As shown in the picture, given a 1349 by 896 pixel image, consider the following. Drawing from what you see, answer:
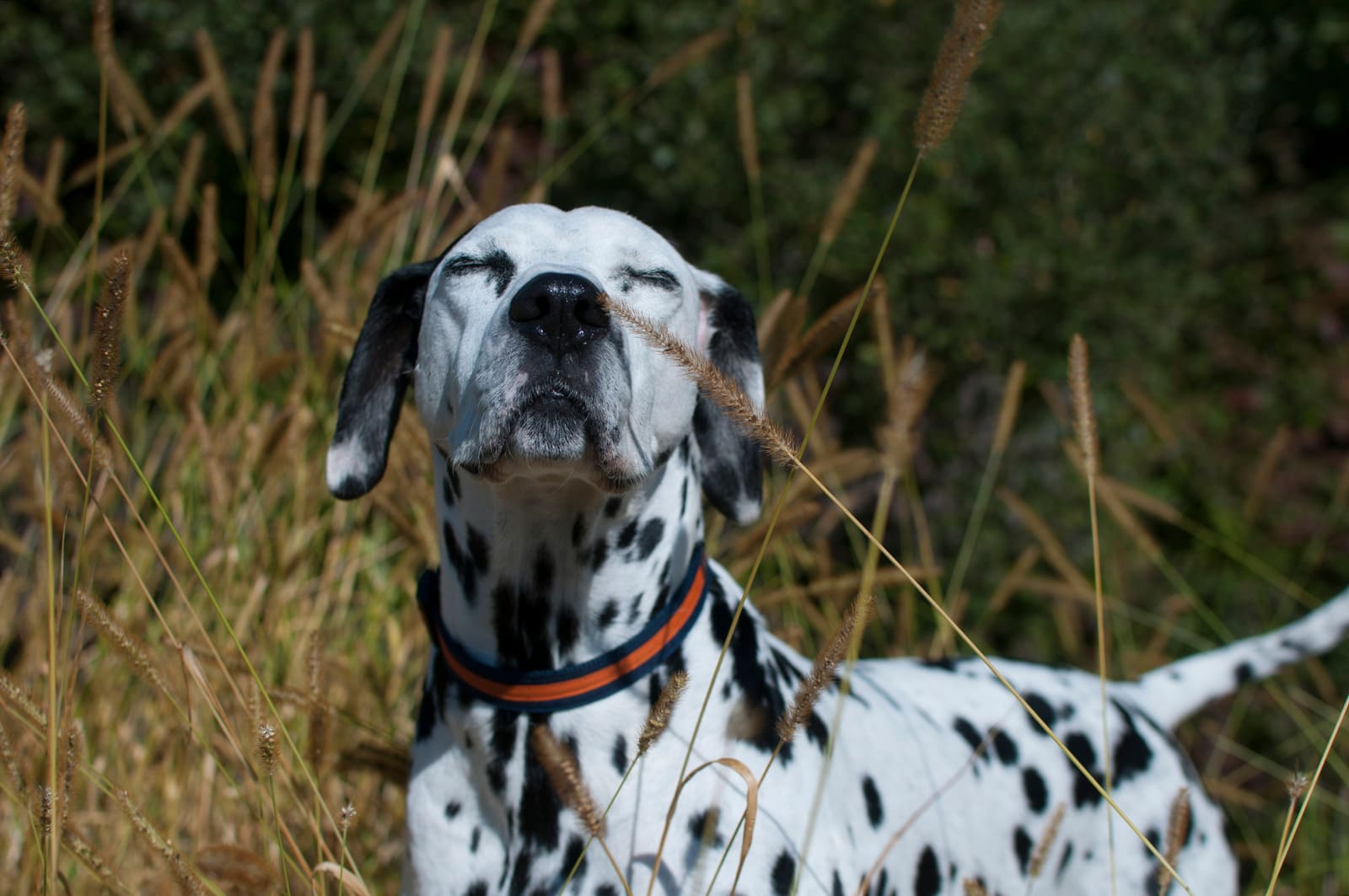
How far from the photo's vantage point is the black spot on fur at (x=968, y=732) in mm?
3035

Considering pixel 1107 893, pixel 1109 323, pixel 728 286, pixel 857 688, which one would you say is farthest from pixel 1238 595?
pixel 728 286

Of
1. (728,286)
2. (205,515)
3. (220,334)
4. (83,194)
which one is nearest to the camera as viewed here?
(728,286)

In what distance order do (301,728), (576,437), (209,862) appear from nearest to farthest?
(576,437)
(209,862)
(301,728)

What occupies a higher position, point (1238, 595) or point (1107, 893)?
point (1107, 893)

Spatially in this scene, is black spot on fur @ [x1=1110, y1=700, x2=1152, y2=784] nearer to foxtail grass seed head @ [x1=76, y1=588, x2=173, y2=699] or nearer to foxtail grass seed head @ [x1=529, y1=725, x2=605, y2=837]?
foxtail grass seed head @ [x1=529, y1=725, x2=605, y2=837]

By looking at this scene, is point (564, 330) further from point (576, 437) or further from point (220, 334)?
point (220, 334)

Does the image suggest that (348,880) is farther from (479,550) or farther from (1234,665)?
(1234,665)

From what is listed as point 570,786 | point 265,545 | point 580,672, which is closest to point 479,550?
point 580,672

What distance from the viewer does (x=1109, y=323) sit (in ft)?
19.4

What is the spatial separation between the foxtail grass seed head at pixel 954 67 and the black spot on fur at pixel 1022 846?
1.78 metres

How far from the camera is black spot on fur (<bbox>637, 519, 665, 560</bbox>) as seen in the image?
95.7 inches

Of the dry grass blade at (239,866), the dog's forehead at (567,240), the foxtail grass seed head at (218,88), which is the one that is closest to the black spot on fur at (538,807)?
the dry grass blade at (239,866)

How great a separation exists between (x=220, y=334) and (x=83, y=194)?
3.48 meters

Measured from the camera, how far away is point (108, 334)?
1.86m
